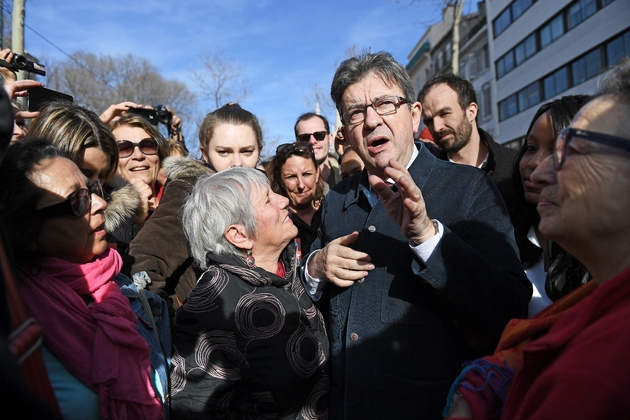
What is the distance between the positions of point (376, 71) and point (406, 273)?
1.06 meters

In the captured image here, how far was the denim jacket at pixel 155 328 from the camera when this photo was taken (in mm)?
2331

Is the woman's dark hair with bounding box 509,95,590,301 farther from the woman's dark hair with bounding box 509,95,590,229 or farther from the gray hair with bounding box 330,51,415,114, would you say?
the gray hair with bounding box 330,51,415,114

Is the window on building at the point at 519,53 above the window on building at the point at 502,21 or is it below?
below

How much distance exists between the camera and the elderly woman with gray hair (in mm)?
2307

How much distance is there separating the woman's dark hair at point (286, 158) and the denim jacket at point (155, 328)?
1777mm

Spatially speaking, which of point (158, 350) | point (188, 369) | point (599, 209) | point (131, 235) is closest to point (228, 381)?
point (188, 369)

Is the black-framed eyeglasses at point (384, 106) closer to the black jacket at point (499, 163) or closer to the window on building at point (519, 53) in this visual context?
the black jacket at point (499, 163)

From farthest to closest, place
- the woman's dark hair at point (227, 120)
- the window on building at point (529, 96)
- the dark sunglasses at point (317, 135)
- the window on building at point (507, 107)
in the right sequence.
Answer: the window on building at point (507, 107)
the window on building at point (529, 96)
the dark sunglasses at point (317, 135)
the woman's dark hair at point (227, 120)

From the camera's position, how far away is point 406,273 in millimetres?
2197

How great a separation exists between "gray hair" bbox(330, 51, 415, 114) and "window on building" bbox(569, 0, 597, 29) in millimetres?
27027

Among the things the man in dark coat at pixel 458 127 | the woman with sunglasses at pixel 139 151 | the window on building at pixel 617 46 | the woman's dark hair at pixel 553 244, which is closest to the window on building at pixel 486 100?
the window on building at pixel 617 46

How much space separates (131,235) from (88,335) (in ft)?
3.97

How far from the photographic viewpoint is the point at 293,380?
2324mm

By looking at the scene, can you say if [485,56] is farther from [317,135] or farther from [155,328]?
[155,328]
